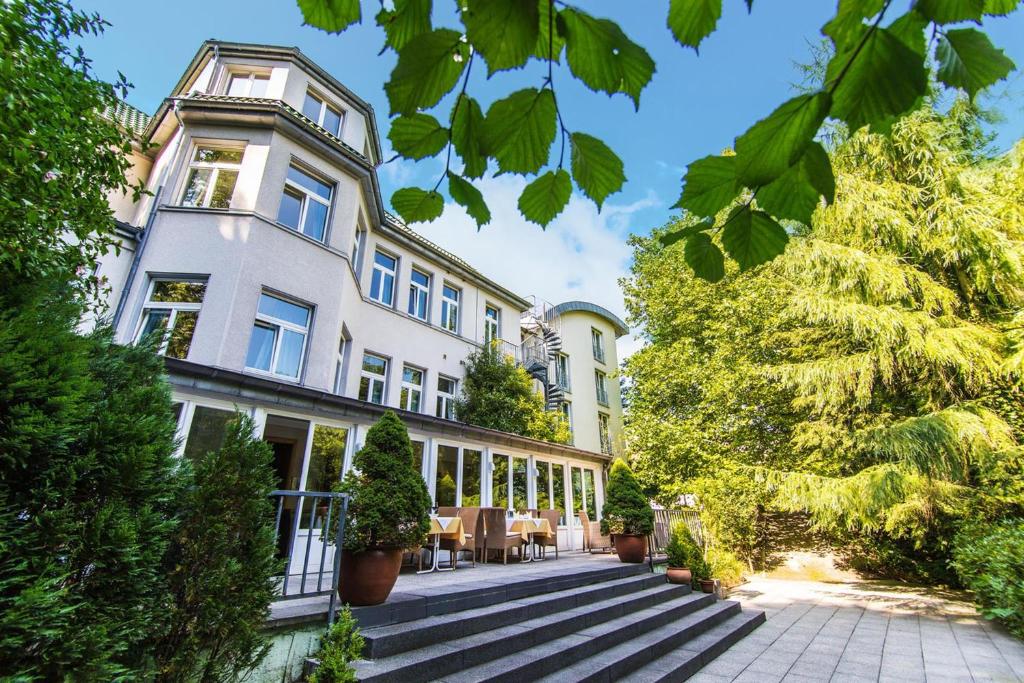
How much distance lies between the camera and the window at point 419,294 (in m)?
12.3

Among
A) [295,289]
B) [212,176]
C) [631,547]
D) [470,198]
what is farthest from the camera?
[212,176]

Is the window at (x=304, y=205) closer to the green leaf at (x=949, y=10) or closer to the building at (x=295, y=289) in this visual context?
the building at (x=295, y=289)

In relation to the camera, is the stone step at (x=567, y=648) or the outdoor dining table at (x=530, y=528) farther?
the outdoor dining table at (x=530, y=528)

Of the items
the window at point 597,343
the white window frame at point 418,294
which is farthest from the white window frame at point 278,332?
the window at point 597,343

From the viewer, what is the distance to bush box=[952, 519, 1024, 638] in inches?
225

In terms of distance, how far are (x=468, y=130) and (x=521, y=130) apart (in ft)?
0.62

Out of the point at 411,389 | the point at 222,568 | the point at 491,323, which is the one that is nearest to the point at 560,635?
the point at 222,568

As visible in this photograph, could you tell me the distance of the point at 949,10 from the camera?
0.77m

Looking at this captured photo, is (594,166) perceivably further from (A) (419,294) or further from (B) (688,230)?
(A) (419,294)

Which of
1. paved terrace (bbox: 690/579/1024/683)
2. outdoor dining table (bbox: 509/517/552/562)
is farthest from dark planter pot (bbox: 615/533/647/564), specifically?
paved terrace (bbox: 690/579/1024/683)

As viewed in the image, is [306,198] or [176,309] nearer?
[176,309]

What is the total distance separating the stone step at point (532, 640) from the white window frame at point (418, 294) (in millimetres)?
8499

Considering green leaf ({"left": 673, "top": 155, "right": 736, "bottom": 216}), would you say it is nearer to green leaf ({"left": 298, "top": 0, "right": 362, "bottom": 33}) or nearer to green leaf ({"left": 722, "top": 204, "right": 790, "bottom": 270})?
green leaf ({"left": 722, "top": 204, "right": 790, "bottom": 270})

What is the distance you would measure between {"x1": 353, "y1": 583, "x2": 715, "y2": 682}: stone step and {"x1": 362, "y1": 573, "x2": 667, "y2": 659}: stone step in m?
0.05
